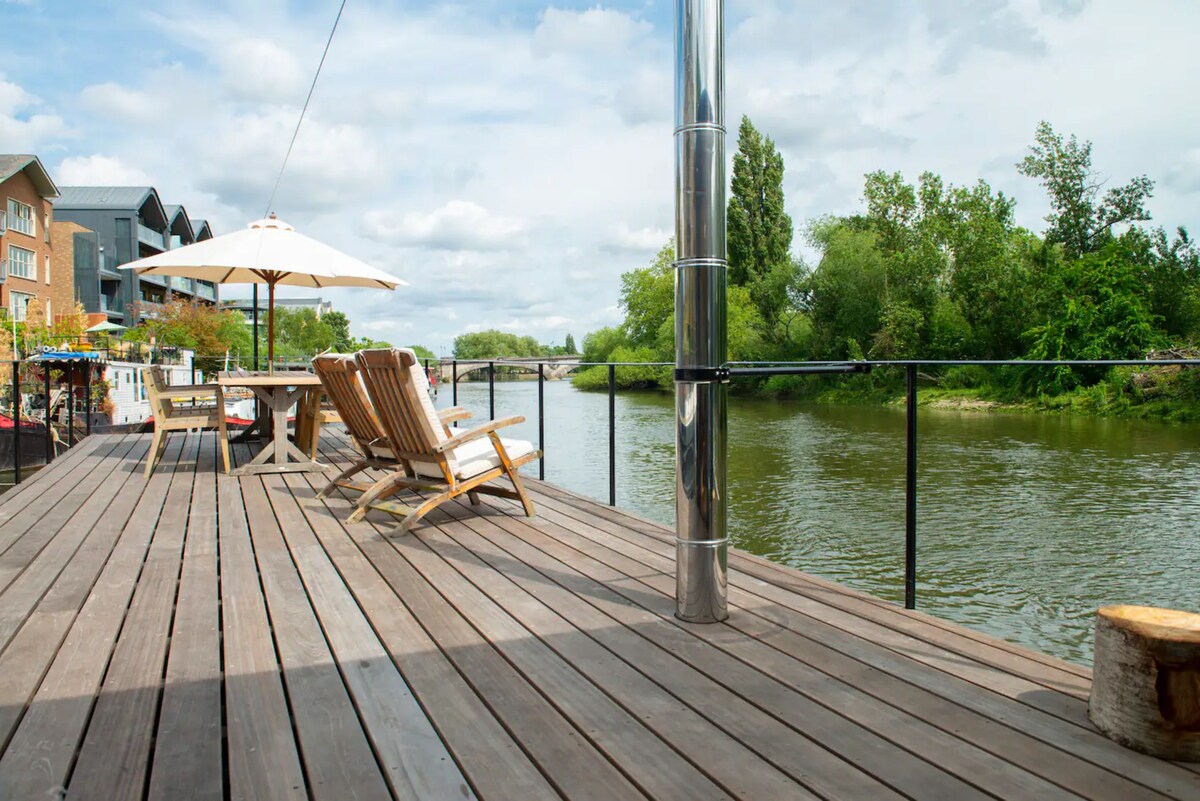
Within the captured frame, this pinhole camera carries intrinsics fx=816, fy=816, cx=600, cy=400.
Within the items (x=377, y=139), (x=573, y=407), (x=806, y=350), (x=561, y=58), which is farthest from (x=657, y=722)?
(x=806, y=350)

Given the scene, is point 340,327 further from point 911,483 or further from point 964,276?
point 911,483

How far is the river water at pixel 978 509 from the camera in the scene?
709 centimetres

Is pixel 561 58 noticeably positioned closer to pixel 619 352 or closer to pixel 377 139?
pixel 377 139

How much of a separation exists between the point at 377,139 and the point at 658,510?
6205 mm

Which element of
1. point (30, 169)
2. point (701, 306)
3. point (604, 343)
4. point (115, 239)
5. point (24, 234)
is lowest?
point (701, 306)

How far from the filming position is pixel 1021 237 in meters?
31.5

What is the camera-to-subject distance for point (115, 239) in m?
41.3

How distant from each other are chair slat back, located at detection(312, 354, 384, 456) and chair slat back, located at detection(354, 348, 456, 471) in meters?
0.27

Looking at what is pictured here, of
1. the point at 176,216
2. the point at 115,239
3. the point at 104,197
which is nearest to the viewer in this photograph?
the point at 115,239

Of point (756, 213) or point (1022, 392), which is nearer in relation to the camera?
point (1022, 392)

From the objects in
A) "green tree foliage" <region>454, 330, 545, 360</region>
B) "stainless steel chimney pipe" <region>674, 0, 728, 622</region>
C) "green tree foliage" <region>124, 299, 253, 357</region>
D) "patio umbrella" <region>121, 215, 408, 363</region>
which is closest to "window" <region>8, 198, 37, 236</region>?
A: "green tree foliage" <region>124, 299, 253, 357</region>

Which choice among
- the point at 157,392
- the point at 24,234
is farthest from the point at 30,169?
the point at 157,392

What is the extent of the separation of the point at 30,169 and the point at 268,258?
29.4 meters

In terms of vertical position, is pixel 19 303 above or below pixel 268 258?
above
